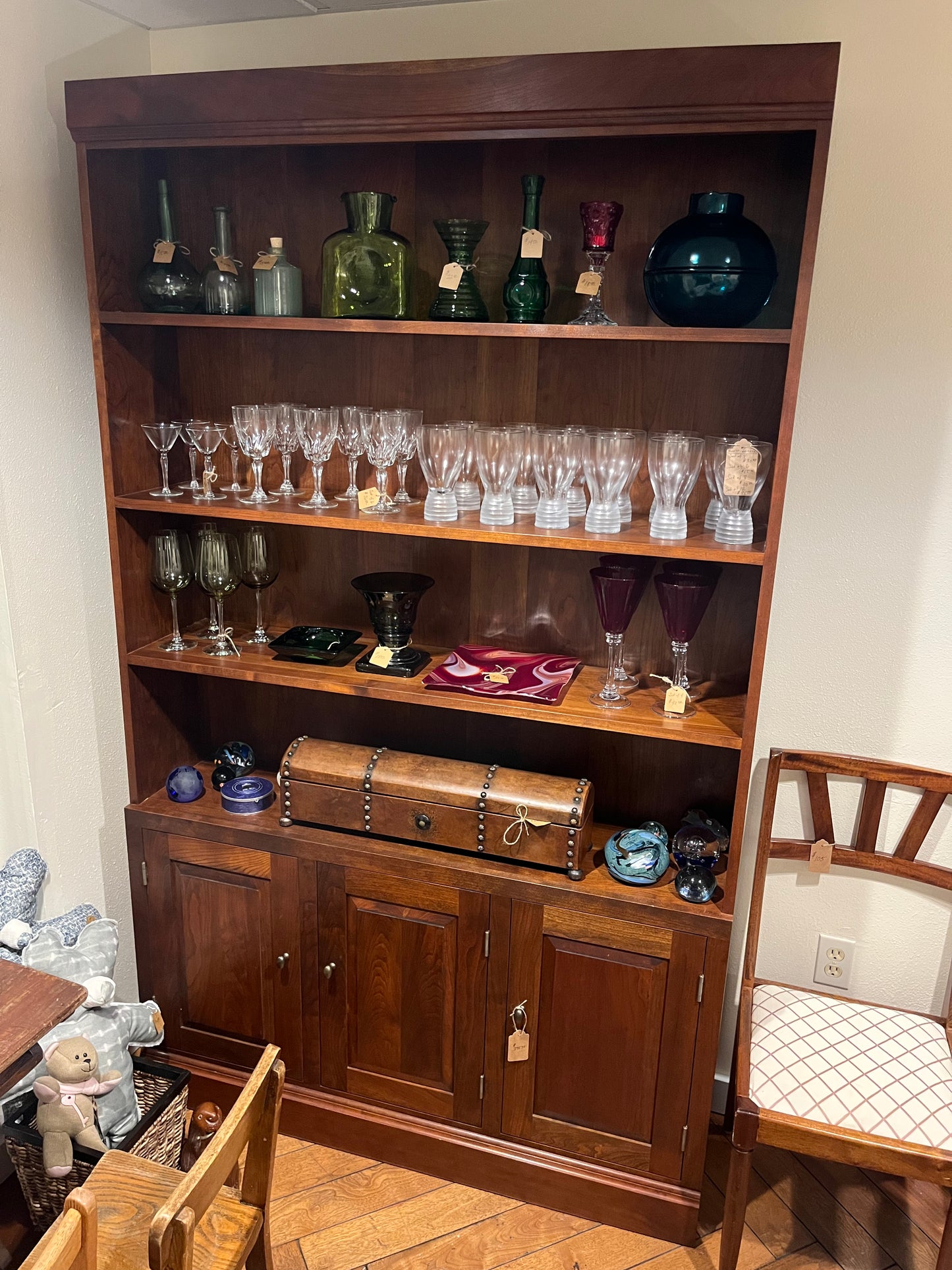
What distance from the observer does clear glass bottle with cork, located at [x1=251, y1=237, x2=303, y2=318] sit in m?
1.93

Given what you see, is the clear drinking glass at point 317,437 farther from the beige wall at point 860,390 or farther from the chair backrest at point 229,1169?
the chair backrest at point 229,1169

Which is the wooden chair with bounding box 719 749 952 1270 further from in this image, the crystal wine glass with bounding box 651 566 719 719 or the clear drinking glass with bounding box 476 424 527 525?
the clear drinking glass with bounding box 476 424 527 525

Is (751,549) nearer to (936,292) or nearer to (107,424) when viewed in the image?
(936,292)

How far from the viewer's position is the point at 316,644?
82.4 inches

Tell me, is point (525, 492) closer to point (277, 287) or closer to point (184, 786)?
point (277, 287)

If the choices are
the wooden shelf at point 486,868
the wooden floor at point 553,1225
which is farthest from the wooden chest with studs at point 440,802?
the wooden floor at point 553,1225

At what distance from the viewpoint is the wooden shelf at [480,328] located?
1587mm

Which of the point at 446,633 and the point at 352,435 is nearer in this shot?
the point at 352,435

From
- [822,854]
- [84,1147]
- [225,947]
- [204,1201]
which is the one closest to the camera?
[204,1201]

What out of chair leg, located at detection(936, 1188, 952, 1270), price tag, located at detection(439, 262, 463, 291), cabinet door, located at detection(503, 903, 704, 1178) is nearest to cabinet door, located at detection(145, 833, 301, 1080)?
cabinet door, located at detection(503, 903, 704, 1178)

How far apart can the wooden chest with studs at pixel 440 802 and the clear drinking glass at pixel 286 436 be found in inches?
22.2

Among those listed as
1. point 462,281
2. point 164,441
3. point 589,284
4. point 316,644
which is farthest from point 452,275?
point 316,644

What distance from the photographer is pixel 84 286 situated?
2002 mm

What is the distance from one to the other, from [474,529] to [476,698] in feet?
1.11
